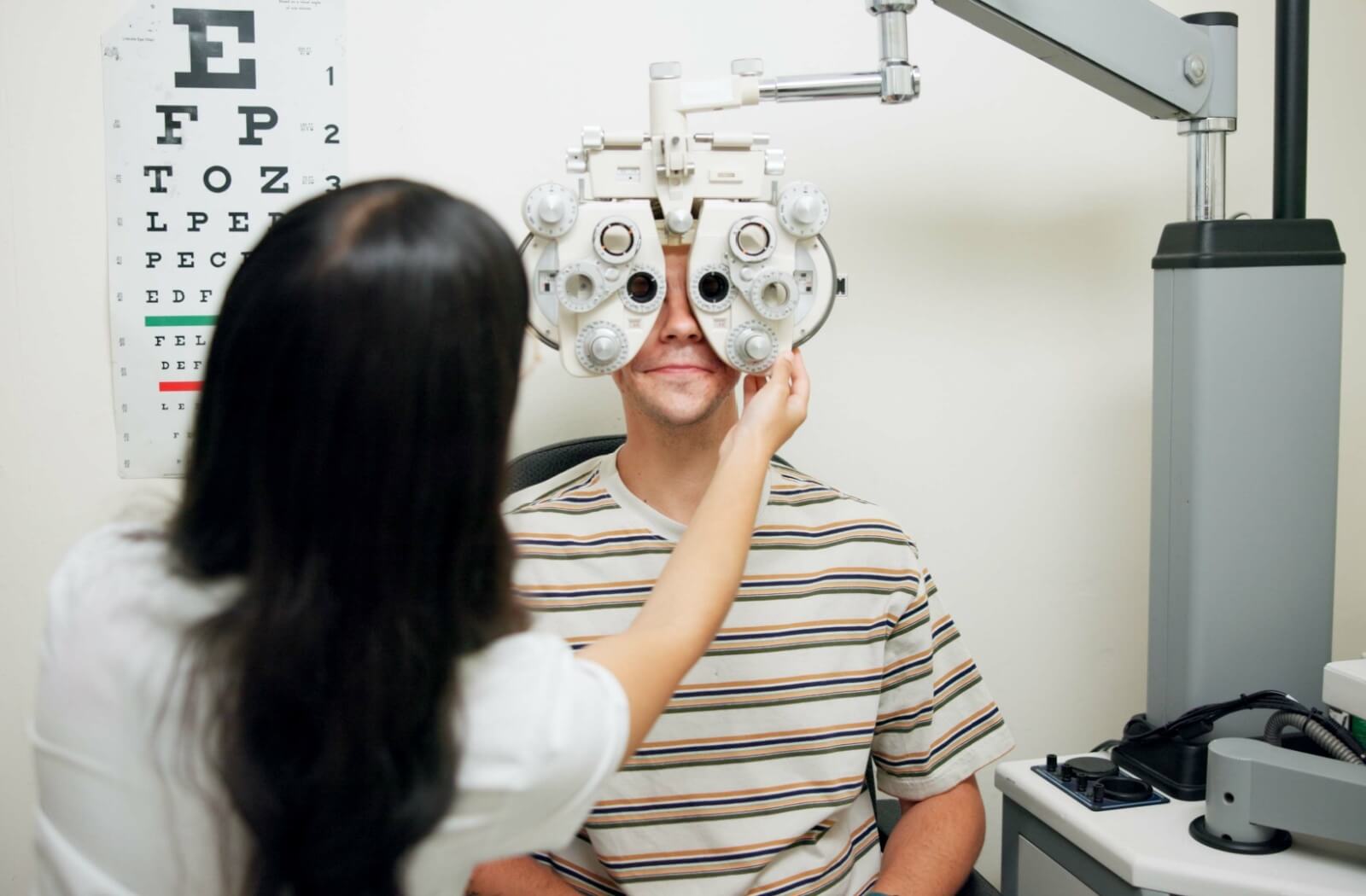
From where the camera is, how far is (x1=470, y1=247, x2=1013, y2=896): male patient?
1239mm

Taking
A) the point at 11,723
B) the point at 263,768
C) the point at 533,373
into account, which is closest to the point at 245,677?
the point at 263,768

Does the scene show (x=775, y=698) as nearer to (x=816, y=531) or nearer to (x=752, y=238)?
(x=816, y=531)

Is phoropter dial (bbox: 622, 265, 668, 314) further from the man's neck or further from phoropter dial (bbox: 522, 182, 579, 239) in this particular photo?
the man's neck

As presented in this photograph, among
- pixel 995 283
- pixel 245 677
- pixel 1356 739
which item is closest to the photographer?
pixel 245 677

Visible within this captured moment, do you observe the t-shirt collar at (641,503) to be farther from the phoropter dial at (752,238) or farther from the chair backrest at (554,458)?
the phoropter dial at (752,238)

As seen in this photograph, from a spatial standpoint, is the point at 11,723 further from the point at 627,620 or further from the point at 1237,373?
the point at 1237,373

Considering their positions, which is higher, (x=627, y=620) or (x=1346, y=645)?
(x=627, y=620)

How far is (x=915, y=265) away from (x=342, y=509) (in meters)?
1.19

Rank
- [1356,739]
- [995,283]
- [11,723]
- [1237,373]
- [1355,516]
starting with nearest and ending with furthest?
[1356,739] < [1237,373] < [11,723] < [995,283] < [1355,516]

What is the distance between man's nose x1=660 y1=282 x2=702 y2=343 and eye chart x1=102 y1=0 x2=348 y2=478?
585mm

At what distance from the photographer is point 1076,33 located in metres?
1.29

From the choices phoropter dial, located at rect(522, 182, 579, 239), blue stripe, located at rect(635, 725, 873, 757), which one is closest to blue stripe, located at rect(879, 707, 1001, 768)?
blue stripe, located at rect(635, 725, 873, 757)

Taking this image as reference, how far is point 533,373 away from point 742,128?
18.5 inches

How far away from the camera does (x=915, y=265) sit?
1.72 meters
